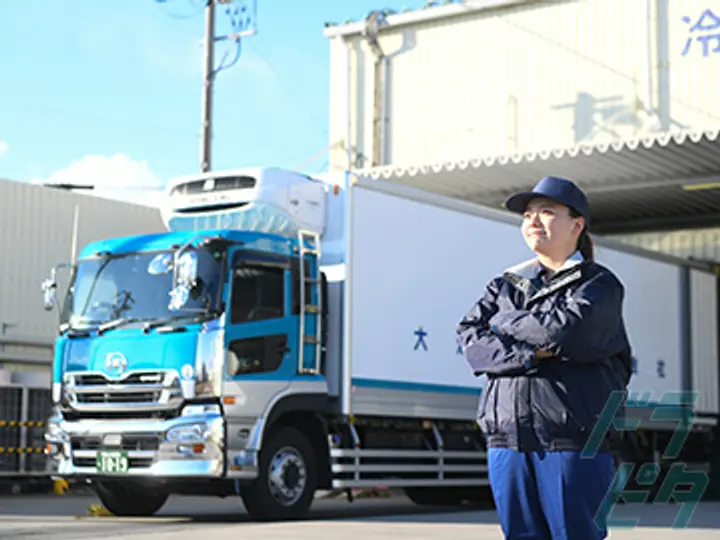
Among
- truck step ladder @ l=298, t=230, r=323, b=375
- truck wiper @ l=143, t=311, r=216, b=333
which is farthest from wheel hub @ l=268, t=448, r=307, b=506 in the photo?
truck wiper @ l=143, t=311, r=216, b=333

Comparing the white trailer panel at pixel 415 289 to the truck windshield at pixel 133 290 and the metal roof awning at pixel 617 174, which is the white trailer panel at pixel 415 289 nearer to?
the metal roof awning at pixel 617 174

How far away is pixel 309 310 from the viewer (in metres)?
13.2

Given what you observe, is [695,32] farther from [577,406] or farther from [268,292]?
[577,406]

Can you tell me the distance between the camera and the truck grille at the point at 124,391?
12.5m

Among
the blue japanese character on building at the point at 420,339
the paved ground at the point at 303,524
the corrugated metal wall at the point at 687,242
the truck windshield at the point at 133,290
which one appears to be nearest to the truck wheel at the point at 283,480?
the paved ground at the point at 303,524

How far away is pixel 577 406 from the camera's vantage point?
162 inches

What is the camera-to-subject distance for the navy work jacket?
410 centimetres

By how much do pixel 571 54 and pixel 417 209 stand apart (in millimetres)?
8328

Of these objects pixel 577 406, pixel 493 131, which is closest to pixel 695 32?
pixel 493 131

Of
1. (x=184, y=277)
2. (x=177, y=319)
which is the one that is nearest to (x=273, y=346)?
(x=177, y=319)

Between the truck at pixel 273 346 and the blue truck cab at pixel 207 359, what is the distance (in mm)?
19

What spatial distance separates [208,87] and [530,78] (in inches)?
286

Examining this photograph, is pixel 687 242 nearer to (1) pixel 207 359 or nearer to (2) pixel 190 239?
(2) pixel 190 239

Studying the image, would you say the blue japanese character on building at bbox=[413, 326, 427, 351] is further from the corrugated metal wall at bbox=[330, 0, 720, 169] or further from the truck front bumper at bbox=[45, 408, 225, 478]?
the corrugated metal wall at bbox=[330, 0, 720, 169]
